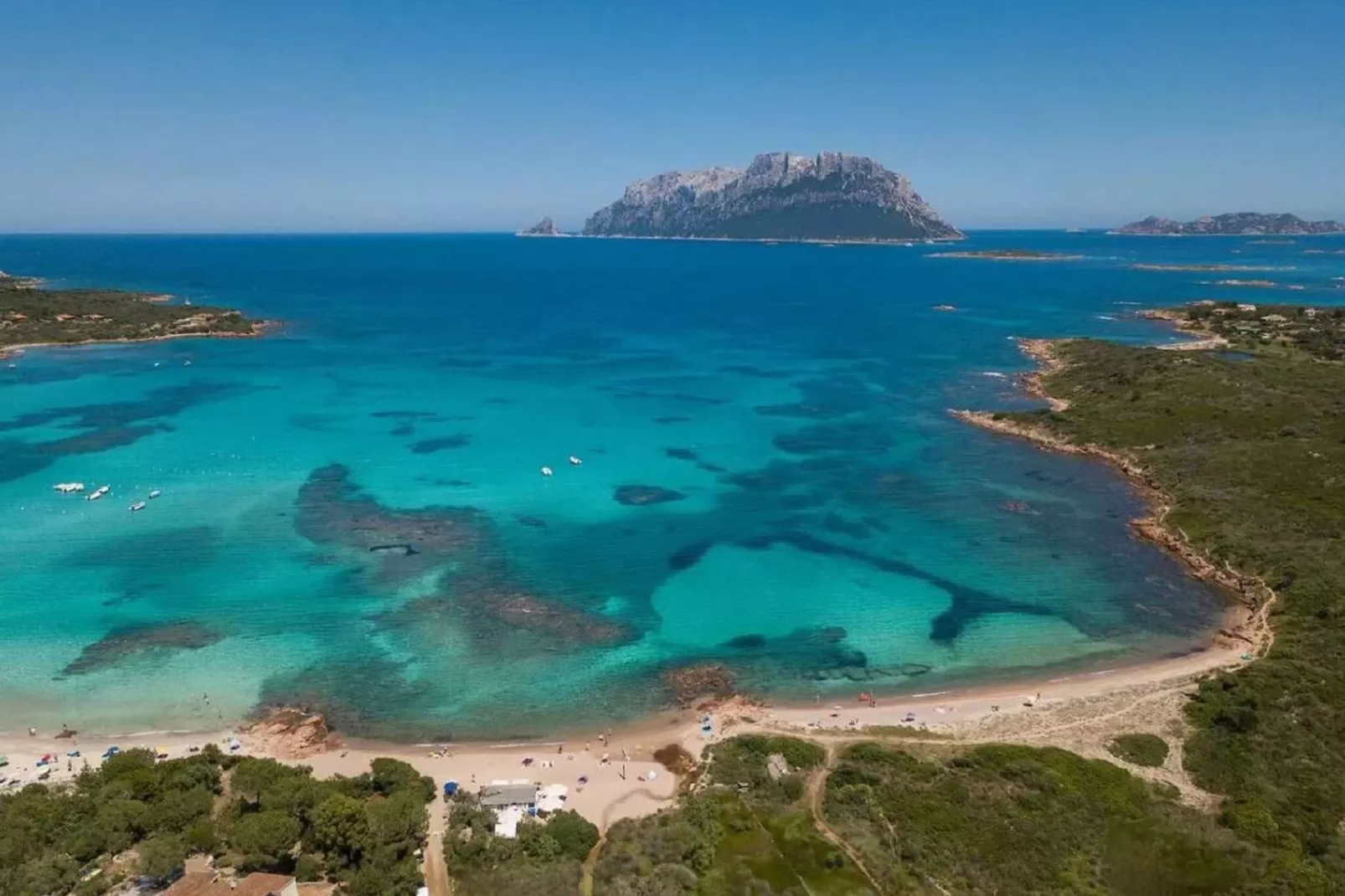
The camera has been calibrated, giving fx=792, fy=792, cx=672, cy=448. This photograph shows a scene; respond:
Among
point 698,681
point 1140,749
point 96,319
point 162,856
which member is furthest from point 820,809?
point 96,319

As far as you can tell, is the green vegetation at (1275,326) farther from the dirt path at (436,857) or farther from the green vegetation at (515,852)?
the dirt path at (436,857)

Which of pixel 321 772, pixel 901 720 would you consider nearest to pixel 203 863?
pixel 321 772

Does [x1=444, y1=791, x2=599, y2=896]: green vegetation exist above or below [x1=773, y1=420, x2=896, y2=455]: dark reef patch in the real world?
below

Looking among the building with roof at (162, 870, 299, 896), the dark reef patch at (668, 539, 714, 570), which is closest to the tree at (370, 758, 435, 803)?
the building with roof at (162, 870, 299, 896)

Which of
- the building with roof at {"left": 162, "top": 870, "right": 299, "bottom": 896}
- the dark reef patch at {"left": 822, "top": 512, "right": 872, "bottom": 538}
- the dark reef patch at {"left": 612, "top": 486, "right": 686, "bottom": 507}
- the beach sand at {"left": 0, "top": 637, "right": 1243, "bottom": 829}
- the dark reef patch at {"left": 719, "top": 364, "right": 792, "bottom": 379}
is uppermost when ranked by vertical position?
the dark reef patch at {"left": 719, "top": 364, "right": 792, "bottom": 379}

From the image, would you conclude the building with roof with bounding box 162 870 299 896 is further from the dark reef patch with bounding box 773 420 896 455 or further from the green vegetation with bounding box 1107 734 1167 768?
the dark reef patch with bounding box 773 420 896 455

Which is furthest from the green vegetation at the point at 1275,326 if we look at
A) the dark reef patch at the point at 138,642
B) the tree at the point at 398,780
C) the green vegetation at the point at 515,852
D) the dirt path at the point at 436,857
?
the dark reef patch at the point at 138,642
